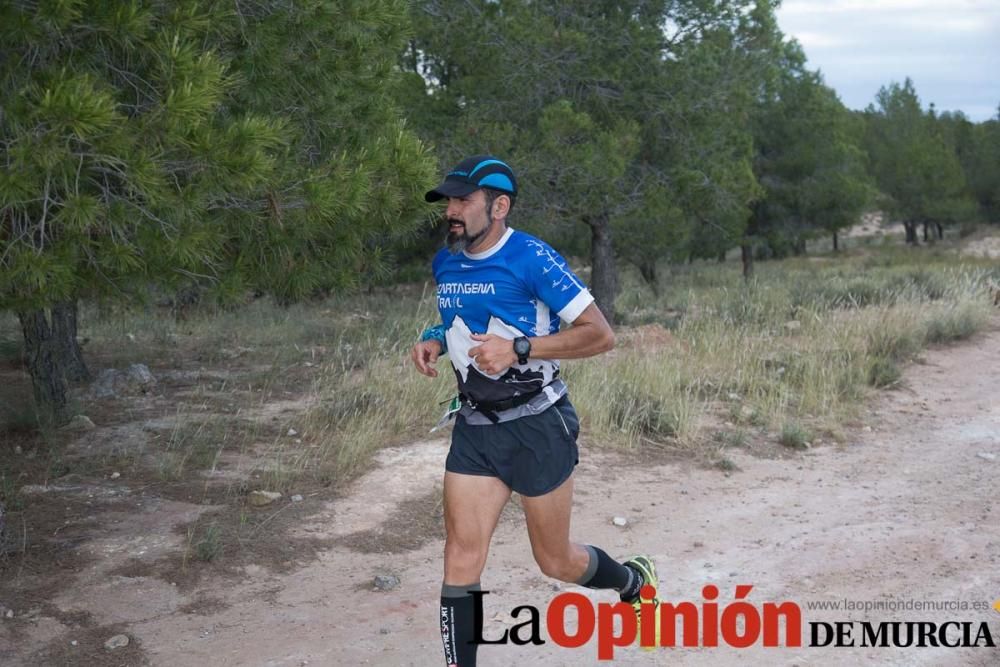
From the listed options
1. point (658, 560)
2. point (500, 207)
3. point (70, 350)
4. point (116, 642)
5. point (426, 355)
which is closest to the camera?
point (500, 207)

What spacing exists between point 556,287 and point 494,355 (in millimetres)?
362

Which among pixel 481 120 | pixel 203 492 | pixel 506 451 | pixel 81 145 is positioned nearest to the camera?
pixel 506 451

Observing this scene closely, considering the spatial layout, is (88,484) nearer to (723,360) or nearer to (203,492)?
(203,492)

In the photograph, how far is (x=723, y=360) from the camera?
10352mm

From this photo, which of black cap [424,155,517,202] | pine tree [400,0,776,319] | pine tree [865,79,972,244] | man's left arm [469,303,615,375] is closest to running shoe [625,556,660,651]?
man's left arm [469,303,615,375]

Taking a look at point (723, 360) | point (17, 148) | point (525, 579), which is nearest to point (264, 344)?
point (723, 360)

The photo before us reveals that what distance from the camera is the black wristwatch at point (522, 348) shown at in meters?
3.79

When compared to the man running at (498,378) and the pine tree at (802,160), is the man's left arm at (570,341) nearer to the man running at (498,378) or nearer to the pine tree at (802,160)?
the man running at (498,378)

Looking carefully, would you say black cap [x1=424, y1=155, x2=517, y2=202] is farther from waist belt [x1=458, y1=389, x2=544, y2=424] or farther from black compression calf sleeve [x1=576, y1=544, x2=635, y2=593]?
black compression calf sleeve [x1=576, y1=544, x2=635, y2=593]

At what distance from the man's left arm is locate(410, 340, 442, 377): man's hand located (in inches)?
16.3

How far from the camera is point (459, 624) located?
380 centimetres

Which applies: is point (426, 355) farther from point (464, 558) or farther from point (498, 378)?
point (464, 558)

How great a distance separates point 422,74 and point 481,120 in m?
2.19

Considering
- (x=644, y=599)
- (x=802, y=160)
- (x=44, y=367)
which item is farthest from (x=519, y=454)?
(x=802, y=160)
